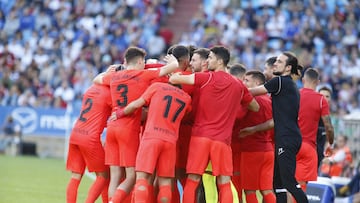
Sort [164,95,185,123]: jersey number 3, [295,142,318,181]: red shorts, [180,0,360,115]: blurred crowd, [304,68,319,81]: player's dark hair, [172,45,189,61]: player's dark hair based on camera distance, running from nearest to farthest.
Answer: [164,95,185,123]: jersey number 3 < [172,45,189,61]: player's dark hair < [295,142,318,181]: red shorts < [304,68,319,81]: player's dark hair < [180,0,360,115]: blurred crowd

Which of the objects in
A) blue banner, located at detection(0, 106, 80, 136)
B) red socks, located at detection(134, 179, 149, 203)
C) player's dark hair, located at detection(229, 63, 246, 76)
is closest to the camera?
red socks, located at detection(134, 179, 149, 203)

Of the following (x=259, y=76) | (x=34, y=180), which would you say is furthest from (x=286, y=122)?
(x=34, y=180)

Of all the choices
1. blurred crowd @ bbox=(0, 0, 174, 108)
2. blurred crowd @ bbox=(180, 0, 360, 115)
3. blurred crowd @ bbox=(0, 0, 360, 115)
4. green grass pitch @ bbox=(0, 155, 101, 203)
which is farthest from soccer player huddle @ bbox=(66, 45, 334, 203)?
blurred crowd @ bbox=(0, 0, 174, 108)

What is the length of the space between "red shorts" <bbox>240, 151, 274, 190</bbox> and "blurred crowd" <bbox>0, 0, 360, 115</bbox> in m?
12.5

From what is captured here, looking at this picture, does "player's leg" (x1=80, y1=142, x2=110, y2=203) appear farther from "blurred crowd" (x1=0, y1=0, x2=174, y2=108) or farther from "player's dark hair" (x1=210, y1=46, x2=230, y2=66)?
"blurred crowd" (x1=0, y1=0, x2=174, y2=108)

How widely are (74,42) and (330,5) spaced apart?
8.81m

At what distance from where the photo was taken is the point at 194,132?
39.6 ft

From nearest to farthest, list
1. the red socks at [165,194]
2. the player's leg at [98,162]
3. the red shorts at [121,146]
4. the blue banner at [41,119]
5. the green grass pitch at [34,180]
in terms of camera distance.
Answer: the red socks at [165,194] → the red shorts at [121,146] → the player's leg at [98,162] → the green grass pitch at [34,180] → the blue banner at [41,119]

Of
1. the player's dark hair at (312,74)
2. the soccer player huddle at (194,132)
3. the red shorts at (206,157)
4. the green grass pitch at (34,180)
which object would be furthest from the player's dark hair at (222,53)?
the green grass pitch at (34,180)

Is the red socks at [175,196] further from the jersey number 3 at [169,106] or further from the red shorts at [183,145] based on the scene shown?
the jersey number 3 at [169,106]

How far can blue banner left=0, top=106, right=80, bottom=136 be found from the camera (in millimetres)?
27609

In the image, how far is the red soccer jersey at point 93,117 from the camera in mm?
13078

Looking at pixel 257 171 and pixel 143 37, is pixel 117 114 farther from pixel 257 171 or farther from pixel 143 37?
pixel 143 37

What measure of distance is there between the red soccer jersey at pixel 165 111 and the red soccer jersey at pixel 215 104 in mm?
254
